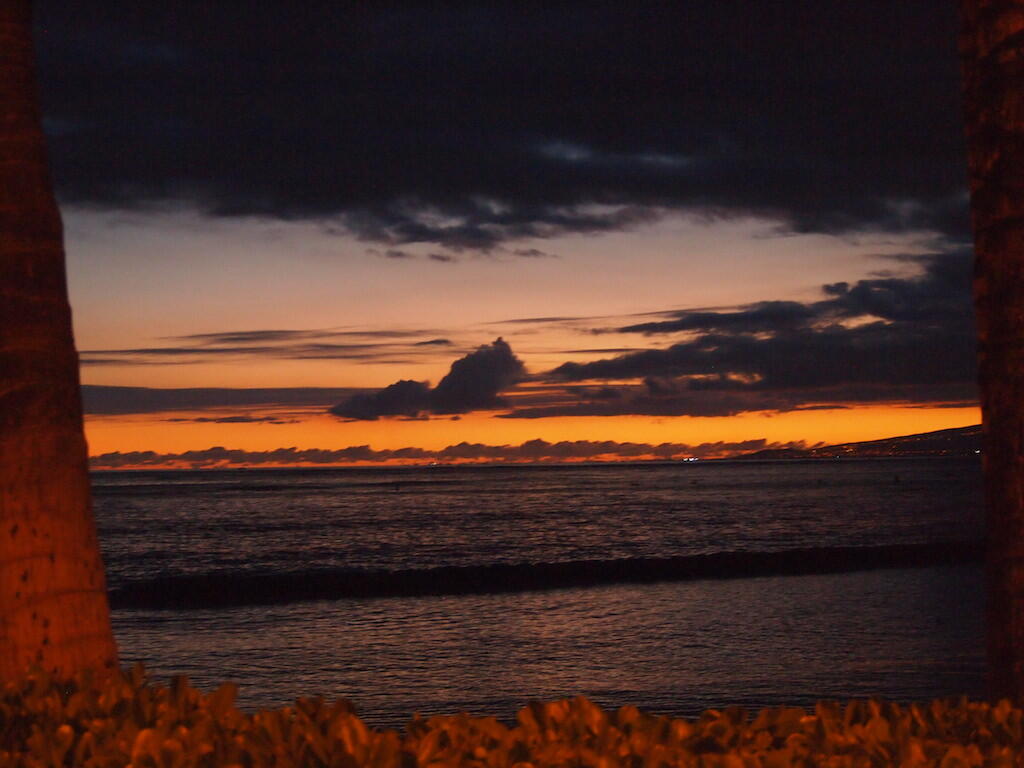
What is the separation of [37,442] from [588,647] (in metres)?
Answer: 14.8

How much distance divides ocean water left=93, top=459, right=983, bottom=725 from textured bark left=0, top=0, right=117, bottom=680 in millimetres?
8443

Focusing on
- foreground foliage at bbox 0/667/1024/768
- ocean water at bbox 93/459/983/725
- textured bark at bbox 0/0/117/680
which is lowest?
ocean water at bbox 93/459/983/725

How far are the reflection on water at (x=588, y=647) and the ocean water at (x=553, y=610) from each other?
0.22ft

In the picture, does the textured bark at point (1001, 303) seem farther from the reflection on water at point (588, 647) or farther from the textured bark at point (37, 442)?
the reflection on water at point (588, 647)

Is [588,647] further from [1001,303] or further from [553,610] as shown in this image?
[1001,303]

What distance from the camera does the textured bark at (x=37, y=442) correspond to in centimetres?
468

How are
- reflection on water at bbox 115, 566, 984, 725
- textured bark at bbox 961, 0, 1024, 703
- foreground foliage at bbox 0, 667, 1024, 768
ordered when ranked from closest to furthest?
foreground foliage at bbox 0, 667, 1024, 768, textured bark at bbox 961, 0, 1024, 703, reflection on water at bbox 115, 566, 984, 725

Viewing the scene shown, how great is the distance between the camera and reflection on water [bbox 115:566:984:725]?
14.4 meters

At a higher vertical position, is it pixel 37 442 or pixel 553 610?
pixel 37 442

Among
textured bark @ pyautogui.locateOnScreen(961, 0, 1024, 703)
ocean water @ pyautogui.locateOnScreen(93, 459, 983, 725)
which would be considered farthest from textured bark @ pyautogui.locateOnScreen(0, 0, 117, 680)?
ocean water @ pyautogui.locateOnScreen(93, 459, 983, 725)

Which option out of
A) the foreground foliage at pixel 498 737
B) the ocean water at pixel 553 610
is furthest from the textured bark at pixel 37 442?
the ocean water at pixel 553 610

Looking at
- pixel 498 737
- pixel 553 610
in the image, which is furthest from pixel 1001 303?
pixel 553 610

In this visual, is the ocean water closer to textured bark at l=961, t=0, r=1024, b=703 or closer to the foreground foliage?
textured bark at l=961, t=0, r=1024, b=703

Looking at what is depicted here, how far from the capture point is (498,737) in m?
3.28
